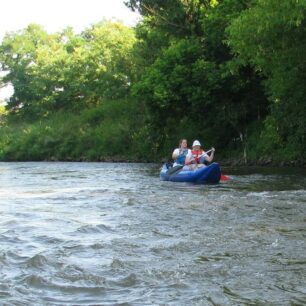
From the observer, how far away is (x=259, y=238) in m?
6.07

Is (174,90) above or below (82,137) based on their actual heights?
above

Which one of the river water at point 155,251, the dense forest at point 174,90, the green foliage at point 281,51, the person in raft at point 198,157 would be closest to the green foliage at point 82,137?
the dense forest at point 174,90

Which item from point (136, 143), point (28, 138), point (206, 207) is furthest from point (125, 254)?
point (28, 138)

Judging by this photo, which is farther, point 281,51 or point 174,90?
point 174,90

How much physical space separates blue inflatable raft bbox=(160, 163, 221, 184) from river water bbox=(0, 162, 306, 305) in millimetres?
3585

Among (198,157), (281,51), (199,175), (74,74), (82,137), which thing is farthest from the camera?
Result: (74,74)

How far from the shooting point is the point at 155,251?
557 cm

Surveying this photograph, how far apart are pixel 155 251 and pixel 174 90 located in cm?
2074

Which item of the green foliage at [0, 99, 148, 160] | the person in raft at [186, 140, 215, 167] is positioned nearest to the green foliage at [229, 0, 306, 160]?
the person in raft at [186, 140, 215, 167]

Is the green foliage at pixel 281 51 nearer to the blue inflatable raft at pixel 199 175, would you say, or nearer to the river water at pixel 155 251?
the blue inflatable raft at pixel 199 175

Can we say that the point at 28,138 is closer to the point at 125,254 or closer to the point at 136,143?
the point at 136,143

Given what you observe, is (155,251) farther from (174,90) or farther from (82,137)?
(82,137)

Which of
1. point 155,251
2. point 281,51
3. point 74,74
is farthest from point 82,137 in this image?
point 155,251

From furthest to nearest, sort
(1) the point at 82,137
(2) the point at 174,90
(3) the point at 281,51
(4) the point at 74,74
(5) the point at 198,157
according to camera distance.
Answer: (4) the point at 74,74, (1) the point at 82,137, (2) the point at 174,90, (3) the point at 281,51, (5) the point at 198,157
